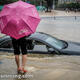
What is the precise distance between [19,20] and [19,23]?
6 centimetres

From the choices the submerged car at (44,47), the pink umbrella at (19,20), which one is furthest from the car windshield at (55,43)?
the pink umbrella at (19,20)

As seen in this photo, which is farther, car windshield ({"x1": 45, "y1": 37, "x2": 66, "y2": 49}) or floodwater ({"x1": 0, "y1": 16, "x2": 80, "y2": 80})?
car windshield ({"x1": 45, "y1": 37, "x2": 66, "y2": 49})

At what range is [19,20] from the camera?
17.2 feet

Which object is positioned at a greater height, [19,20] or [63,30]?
[19,20]

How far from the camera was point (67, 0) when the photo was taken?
104 m

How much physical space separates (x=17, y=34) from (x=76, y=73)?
1627mm

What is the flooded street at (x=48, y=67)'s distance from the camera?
536cm

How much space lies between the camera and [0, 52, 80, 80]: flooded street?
5.36m

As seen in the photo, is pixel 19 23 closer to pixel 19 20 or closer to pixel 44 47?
pixel 19 20

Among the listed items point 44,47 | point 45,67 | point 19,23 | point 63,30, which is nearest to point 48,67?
point 45,67

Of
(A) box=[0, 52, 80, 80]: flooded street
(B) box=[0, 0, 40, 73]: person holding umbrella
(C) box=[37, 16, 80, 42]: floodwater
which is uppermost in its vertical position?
(B) box=[0, 0, 40, 73]: person holding umbrella

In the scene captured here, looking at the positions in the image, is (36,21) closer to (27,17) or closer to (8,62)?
(27,17)

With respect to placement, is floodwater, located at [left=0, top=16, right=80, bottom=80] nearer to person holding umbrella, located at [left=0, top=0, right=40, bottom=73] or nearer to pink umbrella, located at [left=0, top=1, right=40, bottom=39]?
person holding umbrella, located at [left=0, top=0, right=40, bottom=73]

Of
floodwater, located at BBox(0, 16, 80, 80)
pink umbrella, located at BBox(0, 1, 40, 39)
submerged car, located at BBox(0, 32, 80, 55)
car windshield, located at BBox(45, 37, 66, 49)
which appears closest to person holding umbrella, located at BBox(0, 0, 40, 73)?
pink umbrella, located at BBox(0, 1, 40, 39)
